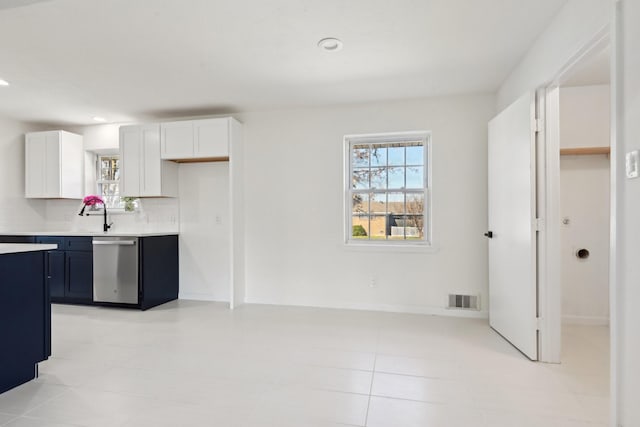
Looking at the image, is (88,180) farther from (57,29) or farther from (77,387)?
(77,387)

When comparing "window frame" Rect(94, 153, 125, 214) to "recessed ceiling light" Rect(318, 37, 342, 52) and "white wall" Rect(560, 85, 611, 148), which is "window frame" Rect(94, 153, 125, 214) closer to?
"recessed ceiling light" Rect(318, 37, 342, 52)

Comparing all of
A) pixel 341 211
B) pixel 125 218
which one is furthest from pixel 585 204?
pixel 125 218

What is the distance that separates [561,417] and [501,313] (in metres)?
1.34

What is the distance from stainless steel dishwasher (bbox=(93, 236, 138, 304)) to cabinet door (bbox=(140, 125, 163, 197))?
2.33ft

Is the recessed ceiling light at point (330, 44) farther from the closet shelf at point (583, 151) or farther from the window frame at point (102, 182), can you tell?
the window frame at point (102, 182)

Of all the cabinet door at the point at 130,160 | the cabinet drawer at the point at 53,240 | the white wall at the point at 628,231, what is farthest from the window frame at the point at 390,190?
the cabinet drawer at the point at 53,240

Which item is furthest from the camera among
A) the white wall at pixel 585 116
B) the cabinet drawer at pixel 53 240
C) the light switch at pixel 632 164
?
the cabinet drawer at pixel 53 240

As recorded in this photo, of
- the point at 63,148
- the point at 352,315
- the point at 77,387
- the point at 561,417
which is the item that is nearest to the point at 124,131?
the point at 63,148

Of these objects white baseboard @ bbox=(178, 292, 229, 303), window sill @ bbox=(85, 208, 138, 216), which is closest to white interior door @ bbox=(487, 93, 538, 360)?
white baseboard @ bbox=(178, 292, 229, 303)

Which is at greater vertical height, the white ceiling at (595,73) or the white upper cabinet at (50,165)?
the white ceiling at (595,73)

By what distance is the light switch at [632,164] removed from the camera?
56.7 inches

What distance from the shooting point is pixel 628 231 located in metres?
1.51

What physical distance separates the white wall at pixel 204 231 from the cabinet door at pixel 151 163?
375mm

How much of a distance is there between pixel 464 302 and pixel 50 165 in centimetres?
559
